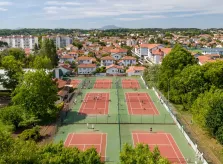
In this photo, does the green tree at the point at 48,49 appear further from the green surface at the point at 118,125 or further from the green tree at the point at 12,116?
the green tree at the point at 12,116

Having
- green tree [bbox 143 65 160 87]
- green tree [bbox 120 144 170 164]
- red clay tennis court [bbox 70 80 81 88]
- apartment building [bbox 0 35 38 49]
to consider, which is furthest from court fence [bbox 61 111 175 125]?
apartment building [bbox 0 35 38 49]

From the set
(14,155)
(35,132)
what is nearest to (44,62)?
(35,132)

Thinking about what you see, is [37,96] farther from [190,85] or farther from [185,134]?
[190,85]

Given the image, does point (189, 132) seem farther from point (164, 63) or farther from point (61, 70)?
point (61, 70)

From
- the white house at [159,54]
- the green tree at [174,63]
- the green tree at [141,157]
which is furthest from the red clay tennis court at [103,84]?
the green tree at [141,157]

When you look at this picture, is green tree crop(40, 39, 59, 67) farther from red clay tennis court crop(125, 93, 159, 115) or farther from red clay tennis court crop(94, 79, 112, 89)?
red clay tennis court crop(125, 93, 159, 115)
